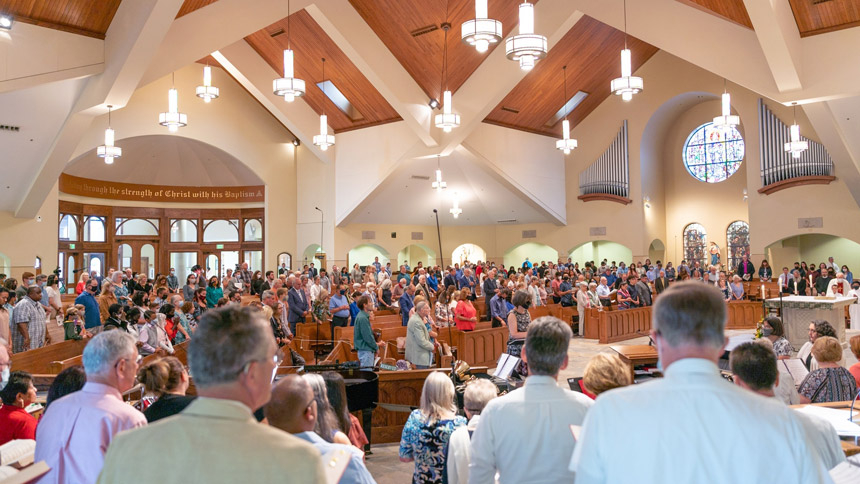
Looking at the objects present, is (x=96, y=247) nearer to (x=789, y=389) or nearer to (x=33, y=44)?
(x=33, y=44)

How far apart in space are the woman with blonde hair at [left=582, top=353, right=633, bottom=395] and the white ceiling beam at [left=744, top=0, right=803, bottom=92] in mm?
7848

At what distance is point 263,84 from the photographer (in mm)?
15477

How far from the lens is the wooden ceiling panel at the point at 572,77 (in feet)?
47.7

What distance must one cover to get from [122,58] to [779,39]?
32.2ft

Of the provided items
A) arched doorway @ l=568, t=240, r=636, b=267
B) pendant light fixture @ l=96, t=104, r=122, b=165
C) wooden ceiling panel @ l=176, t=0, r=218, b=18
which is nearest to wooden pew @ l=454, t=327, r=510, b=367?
wooden ceiling panel @ l=176, t=0, r=218, b=18

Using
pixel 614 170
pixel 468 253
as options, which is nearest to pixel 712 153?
pixel 614 170

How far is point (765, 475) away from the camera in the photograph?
1294mm

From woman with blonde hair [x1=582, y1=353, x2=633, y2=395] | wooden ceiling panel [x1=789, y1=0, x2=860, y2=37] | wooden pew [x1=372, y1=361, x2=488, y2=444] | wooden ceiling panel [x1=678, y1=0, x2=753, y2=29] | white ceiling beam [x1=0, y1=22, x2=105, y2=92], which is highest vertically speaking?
wooden ceiling panel [x1=678, y1=0, x2=753, y2=29]

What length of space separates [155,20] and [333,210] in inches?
385

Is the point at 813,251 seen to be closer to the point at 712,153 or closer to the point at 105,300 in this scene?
the point at 712,153

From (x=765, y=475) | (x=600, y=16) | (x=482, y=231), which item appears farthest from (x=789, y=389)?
(x=482, y=231)

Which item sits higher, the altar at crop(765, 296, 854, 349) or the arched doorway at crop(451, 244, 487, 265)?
the arched doorway at crop(451, 244, 487, 265)

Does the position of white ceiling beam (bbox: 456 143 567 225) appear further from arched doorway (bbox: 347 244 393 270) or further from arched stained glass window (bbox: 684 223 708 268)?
arched doorway (bbox: 347 244 393 270)

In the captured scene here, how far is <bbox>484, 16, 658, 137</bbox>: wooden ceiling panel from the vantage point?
47.7ft
